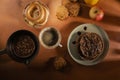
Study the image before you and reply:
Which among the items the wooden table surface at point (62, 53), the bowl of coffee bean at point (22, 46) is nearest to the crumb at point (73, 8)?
the wooden table surface at point (62, 53)

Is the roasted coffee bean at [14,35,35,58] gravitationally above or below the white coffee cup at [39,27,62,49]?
below

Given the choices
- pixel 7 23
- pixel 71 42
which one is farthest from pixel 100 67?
pixel 7 23

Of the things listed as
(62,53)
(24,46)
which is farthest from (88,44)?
(24,46)

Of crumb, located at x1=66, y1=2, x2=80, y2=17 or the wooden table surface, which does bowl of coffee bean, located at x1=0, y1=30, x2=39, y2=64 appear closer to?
the wooden table surface

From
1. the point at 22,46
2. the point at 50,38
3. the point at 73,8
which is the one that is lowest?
the point at 22,46

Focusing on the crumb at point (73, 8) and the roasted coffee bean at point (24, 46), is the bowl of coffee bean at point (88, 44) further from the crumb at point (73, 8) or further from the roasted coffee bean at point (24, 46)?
the roasted coffee bean at point (24, 46)

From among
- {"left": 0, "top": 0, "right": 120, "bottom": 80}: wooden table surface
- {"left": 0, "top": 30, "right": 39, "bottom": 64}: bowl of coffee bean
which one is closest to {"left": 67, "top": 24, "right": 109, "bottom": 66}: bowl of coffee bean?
{"left": 0, "top": 0, "right": 120, "bottom": 80}: wooden table surface

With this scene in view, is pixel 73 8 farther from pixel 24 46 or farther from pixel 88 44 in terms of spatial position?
pixel 24 46
